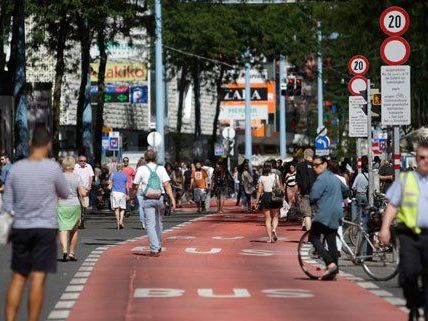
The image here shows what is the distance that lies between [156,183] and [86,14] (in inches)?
547

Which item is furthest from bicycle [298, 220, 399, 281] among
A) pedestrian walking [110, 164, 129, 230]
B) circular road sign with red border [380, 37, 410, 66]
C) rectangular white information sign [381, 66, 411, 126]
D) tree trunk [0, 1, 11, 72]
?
tree trunk [0, 1, 11, 72]

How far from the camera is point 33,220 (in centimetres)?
1320

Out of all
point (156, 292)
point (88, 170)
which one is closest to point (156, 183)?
point (156, 292)

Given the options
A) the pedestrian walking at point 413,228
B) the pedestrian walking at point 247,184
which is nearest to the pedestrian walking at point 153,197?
the pedestrian walking at point 413,228

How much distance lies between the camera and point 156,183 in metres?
25.5

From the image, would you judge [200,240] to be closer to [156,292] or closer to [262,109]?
[156,292]

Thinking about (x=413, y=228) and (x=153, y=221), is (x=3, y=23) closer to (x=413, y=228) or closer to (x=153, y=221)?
(x=153, y=221)

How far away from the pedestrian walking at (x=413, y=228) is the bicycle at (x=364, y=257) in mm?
7158

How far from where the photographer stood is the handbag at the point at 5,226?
42.9ft

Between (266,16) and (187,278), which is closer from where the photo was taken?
(187,278)

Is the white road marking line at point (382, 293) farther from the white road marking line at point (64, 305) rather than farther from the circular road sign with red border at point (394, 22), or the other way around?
the circular road sign with red border at point (394, 22)

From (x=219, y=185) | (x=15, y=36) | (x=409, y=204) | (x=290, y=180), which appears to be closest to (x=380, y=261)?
(x=409, y=204)

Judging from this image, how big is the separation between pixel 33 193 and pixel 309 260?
28.5 ft

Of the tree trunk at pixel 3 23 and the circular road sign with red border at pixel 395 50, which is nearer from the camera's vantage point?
the circular road sign with red border at pixel 395 50
